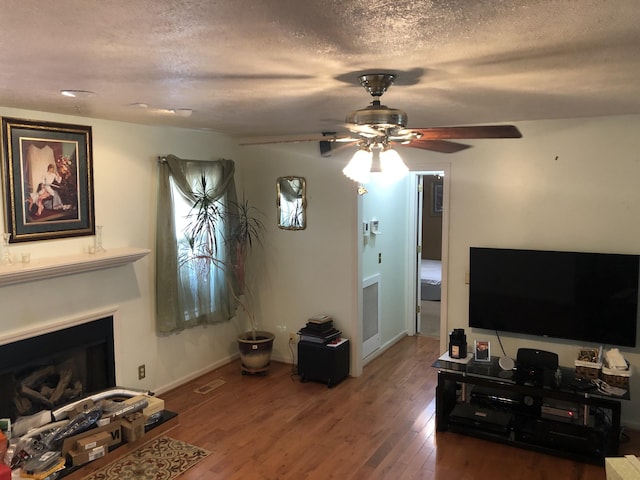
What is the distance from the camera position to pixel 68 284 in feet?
12.6

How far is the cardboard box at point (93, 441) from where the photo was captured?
3357 mm

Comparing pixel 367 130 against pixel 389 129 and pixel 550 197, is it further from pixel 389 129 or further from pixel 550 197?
pixel 550 197

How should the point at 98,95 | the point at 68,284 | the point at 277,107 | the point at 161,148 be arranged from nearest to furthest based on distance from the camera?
the point at 98,95 → the point at 277,107 → the point at 68,284 → the point at 161,148

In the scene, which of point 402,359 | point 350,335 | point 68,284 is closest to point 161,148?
point 68,284

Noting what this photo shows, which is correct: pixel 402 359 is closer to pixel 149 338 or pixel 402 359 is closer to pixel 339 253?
pixel 339 253

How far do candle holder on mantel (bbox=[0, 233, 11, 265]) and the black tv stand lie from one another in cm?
315

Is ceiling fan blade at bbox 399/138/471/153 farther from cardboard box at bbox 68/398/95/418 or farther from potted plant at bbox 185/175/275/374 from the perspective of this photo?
cardboard box at bbox 68/398/95/418

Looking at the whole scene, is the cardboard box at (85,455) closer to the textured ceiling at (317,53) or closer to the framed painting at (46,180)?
the framed painting at (46,180)

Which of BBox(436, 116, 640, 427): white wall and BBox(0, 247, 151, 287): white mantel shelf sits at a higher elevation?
BBox(436, 116, 640, 427): white wall

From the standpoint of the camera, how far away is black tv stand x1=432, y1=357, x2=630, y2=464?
3.52m

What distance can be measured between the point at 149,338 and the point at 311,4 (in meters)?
3.75

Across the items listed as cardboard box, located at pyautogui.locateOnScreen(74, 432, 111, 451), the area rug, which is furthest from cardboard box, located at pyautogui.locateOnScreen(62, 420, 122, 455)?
the area rug

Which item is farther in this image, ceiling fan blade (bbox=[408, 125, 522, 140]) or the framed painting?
the framed painting

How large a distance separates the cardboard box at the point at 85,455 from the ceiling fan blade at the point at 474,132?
9.26 ft
